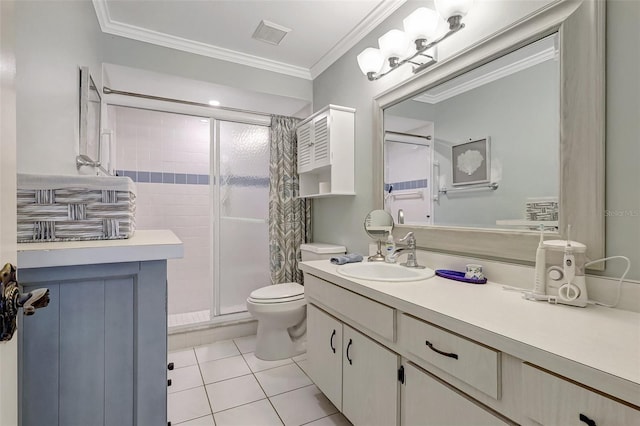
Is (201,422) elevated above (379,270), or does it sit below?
below

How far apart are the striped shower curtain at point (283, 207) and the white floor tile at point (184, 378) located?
36.1 inches

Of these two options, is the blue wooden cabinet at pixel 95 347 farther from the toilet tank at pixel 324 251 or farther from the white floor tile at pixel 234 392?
the toilet tank at pixel 324 251

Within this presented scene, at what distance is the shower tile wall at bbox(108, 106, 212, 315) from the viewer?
3.07 m

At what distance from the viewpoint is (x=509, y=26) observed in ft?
4.06

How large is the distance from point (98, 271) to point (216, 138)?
208 cm

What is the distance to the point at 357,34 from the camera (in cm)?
213

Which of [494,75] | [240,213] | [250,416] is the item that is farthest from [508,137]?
[240,213]

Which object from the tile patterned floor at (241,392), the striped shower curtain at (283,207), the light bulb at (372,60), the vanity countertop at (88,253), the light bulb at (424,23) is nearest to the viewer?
the vanity countertop at (88,253)

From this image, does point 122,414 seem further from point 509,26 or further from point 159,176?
point 159,176

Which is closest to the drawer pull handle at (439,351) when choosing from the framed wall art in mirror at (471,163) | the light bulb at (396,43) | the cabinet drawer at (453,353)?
the cabinet drawer at (453,353)

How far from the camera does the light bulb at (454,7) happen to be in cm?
134

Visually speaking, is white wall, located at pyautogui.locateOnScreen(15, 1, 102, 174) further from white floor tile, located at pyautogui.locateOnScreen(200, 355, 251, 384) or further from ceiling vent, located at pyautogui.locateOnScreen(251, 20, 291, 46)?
white floor tile, located at pyautogui.locateOnScreen(200, 355, 251, 384)

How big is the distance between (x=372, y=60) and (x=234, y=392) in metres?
2.23

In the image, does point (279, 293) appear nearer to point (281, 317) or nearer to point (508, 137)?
point (281, 317)
